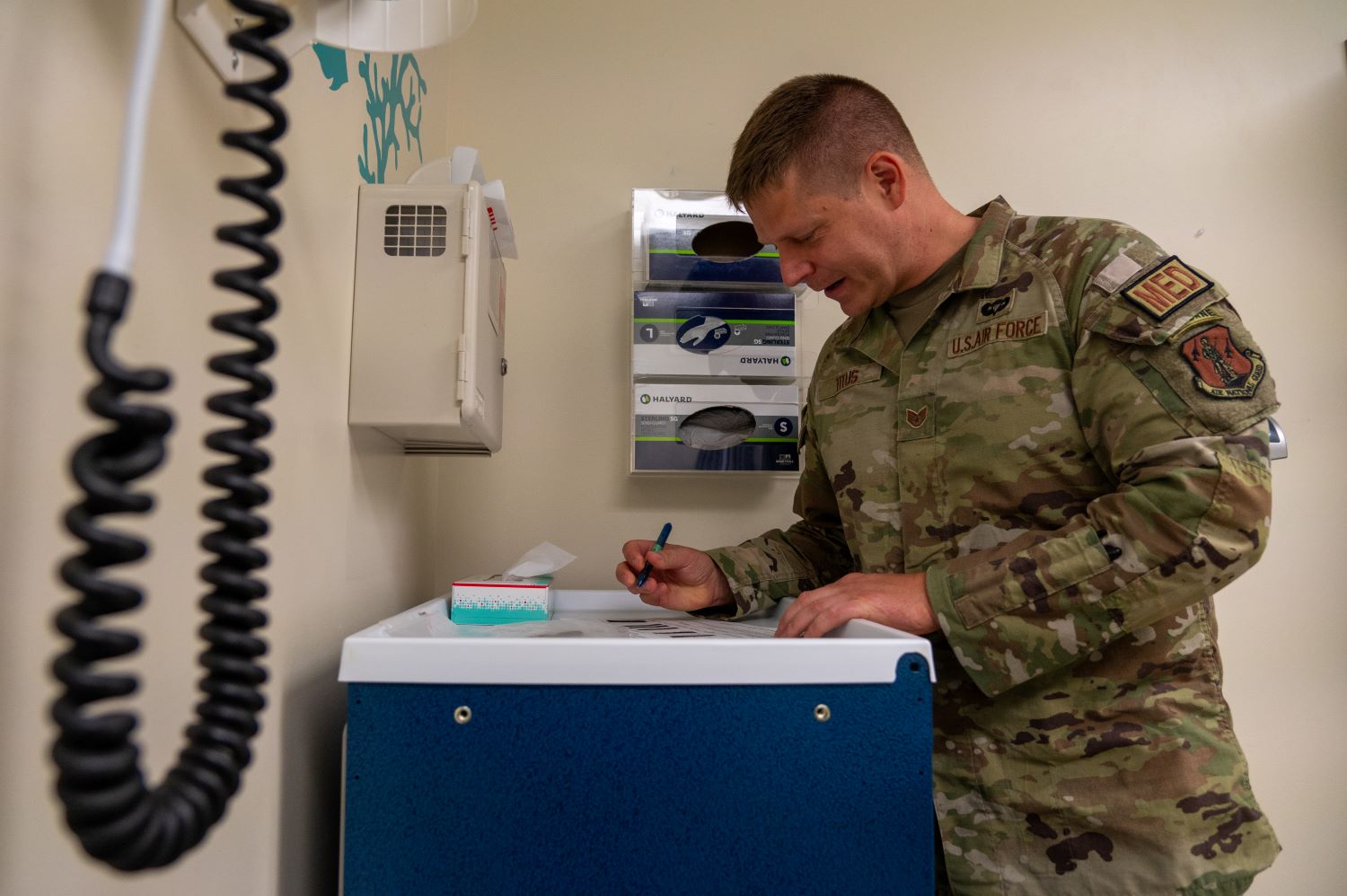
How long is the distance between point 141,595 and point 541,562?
0.95 metres

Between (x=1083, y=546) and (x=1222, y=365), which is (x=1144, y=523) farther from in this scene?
(x=1222, y=365)

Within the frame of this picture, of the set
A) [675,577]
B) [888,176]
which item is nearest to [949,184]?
[888,176]

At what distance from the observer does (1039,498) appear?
100cm

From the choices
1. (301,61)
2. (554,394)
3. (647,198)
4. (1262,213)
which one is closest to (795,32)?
(647,198)

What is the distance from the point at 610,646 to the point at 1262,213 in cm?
175

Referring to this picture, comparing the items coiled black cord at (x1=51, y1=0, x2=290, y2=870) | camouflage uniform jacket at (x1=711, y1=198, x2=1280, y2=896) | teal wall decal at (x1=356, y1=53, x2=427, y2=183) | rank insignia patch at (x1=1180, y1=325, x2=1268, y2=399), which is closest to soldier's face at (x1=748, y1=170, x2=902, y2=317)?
camouflage uniform jacket at (x1=711, y1=198, x2=1280, y2=896)

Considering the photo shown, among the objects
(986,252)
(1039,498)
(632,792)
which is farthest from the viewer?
(986,252)

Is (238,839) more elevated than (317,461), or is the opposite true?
(317,461)

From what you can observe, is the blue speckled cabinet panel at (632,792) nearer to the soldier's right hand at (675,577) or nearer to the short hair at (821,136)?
the soldier's right hand at (675,577)

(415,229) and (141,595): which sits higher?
(415,229)

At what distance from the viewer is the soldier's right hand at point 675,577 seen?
121 centimetres

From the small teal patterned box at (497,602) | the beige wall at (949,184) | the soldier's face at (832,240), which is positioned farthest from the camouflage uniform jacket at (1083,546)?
the beige wall at (949,184)

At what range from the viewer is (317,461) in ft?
2.89

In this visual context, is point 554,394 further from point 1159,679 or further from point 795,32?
point 1159,679
